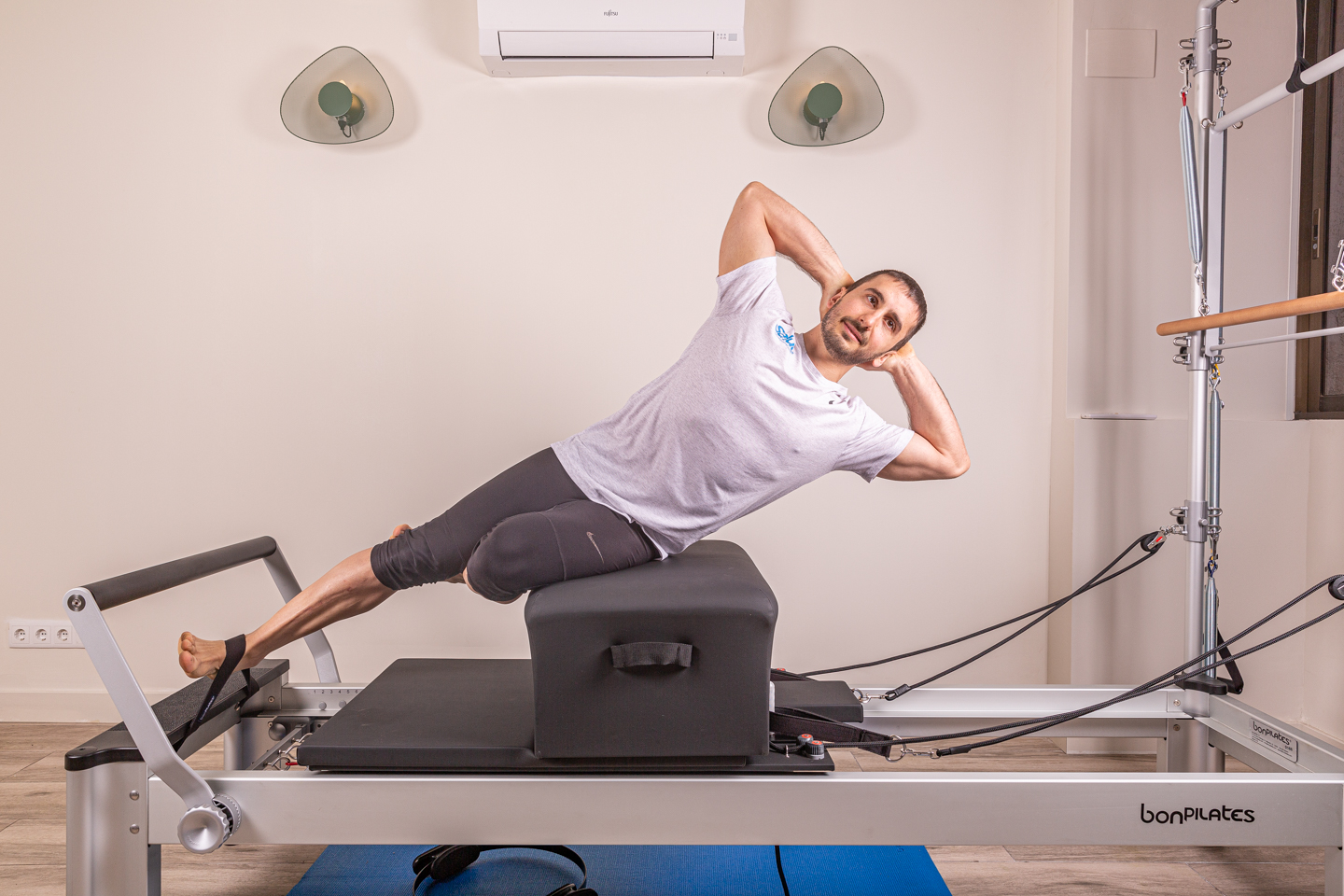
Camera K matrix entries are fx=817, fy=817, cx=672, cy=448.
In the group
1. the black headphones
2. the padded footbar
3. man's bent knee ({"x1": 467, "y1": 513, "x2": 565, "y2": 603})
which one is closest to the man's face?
man's bent knee ({"x1": 467, "y1": 513, "x2": 565, "y2": 603})

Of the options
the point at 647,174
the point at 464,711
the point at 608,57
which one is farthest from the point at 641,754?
the point at 608,57

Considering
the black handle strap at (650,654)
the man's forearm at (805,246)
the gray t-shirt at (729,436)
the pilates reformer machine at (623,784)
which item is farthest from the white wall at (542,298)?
the black handle strap at (650,654)

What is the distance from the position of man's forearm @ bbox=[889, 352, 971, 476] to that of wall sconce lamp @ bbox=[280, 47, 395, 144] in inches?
66.8

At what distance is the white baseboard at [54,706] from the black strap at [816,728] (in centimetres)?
207

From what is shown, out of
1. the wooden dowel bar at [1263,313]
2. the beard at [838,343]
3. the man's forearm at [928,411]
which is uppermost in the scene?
the wooden dowel bar at [1263,313]

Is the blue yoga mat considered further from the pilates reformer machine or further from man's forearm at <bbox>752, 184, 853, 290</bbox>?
man's forearm at <bbox>752, 184, 853, 290</bbox>

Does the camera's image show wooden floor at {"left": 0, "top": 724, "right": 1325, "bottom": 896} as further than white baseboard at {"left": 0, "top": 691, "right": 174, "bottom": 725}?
No

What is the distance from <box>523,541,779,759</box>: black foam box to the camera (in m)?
1.30

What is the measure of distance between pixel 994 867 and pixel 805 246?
141 cm

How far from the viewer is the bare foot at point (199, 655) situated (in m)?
1.54

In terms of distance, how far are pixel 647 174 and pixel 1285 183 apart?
189 centimetres

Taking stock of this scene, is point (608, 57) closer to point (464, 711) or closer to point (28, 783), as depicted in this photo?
point (464, 711)

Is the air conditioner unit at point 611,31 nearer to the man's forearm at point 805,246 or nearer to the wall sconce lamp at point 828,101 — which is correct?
the wall sconce lamp at point 828,101

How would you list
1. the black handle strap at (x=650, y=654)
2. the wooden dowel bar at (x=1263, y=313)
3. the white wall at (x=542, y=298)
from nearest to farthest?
the black handle strap at (x=650, y=654) → the wooden dowel bar at (x=1263, y=313) → the white wall at (x=542, y=298)
